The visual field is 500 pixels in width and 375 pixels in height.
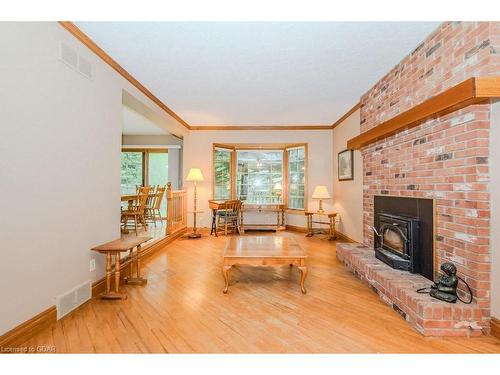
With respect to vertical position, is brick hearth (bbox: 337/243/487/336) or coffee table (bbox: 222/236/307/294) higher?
coffee table (bbox: 222/236/307/294)

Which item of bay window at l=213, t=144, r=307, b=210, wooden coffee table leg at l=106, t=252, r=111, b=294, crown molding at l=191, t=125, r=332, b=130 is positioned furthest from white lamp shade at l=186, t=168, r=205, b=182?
wooden coffee table leg at l=106, t=252, r=111, b=294

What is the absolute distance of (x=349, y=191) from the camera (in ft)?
17.2

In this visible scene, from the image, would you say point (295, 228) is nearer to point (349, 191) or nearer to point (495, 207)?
point (349, 191)

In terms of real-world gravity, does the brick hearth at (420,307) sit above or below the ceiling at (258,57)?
below

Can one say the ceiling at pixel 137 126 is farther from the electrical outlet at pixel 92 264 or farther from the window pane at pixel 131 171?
the electrical outlet at pixel 92 264

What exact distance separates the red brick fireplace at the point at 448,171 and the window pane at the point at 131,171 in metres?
7.20

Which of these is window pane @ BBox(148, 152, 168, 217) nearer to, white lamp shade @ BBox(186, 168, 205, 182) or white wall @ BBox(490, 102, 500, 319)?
white lamp shade @ BBox(186, 168, 205, 182)

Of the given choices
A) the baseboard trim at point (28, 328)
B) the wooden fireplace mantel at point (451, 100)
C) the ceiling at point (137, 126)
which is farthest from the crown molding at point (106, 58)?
the wooden fireplace mantel at point (451, 100)

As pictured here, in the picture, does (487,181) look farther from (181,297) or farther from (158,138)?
(158,138)

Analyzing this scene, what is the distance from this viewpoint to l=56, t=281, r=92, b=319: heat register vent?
2.25 metres

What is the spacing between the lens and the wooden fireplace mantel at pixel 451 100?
1.82 meters

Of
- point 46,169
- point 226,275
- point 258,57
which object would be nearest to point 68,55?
point 46,169

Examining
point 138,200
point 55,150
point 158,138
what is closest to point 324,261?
point 55,150

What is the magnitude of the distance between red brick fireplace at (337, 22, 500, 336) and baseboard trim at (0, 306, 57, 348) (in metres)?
2.92
